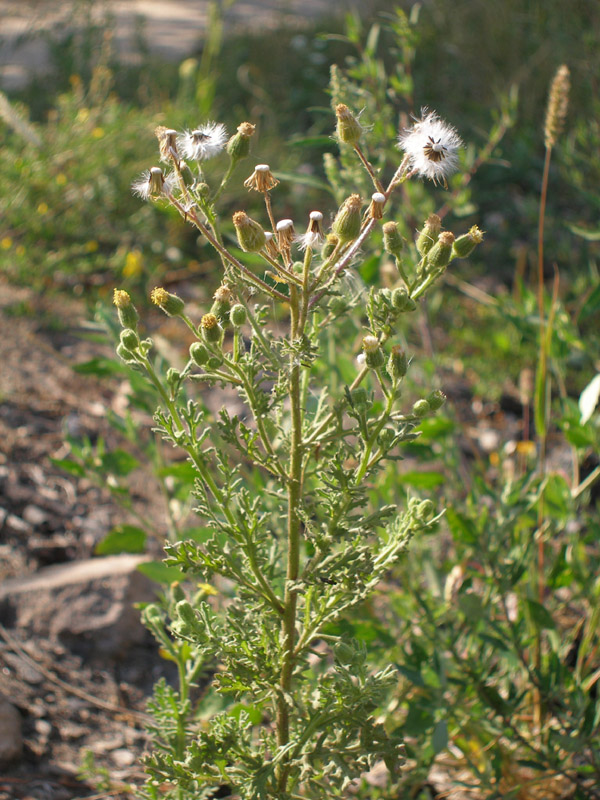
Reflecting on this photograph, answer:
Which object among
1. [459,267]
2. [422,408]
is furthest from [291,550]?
[459,267]

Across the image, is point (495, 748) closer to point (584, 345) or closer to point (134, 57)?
point (584, 345)

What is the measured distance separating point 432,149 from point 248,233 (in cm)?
25

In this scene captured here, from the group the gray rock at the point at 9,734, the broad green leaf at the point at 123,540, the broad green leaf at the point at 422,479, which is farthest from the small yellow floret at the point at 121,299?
the gray rock at the point at 9,734

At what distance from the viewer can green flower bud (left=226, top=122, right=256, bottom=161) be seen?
3.18 feet

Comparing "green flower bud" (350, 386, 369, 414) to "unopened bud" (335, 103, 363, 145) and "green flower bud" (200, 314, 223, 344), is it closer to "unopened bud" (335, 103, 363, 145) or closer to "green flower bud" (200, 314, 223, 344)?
"green flower bud" (200, 314, 223, 344)

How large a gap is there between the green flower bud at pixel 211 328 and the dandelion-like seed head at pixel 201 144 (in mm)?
216

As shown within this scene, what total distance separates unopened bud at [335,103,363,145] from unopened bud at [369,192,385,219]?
100mm

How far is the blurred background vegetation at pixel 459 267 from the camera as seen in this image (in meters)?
1.53

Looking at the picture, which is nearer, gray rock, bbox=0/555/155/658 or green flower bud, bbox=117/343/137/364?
green flower bud, bbox=117/343/137/364

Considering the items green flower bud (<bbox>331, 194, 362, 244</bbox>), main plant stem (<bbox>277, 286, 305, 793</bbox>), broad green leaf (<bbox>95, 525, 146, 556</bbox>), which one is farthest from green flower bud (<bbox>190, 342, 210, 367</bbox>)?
broad green leaf (<bbox>95, 525, 146, 556</bbox>)

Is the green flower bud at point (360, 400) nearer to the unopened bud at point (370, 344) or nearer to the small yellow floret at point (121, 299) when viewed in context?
the unopened bud at point (370, 344)

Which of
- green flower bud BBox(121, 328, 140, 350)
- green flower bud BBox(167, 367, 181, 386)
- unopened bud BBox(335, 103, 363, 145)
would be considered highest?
unopened bud BBox(335, 103, 363, 145)

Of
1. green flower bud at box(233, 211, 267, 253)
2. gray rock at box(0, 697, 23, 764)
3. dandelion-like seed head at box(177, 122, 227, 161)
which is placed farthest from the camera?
gray rock at box(0, 697, 23, 764)

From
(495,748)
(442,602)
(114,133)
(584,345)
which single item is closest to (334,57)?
(114,133)
